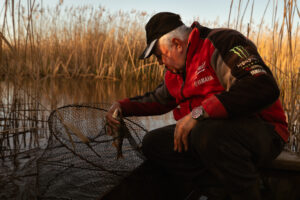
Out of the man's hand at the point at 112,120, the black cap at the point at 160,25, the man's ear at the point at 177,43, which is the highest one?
the black cap at the point at 160,25

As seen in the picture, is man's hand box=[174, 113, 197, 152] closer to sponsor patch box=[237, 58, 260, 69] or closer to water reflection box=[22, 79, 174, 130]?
sponsor patch box=[237, 58, 260, 69]

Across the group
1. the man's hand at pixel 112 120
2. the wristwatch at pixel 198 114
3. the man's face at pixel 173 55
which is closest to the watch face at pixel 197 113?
the wristwatch at pixel 198 114

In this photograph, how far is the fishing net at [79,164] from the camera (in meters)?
1.66

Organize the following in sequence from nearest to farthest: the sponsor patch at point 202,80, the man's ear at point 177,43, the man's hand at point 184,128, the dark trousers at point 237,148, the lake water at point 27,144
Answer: the dark trousers at point 237,148
the man's hand at point 184,128
the sponsor patch at point 202,80
the man's ear at point 177,43
the lake water at point 27,144

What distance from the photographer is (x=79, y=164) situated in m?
1.96

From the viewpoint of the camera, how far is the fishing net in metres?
1.66

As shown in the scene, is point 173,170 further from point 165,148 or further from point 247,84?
point 247,84

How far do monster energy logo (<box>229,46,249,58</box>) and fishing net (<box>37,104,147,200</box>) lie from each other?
2.56 feet

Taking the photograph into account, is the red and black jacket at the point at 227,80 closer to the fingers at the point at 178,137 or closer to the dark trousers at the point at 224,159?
the dark trousers at the point at 224,159

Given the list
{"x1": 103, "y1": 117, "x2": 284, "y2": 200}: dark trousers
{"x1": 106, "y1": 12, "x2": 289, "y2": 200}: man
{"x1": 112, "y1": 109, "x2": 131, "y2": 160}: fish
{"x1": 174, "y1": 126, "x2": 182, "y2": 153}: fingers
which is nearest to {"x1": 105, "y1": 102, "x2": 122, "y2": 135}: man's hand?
{"x1": 112, "y1": 109, "x2": 131, "y2": 160}: fish

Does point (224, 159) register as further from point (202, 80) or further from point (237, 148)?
point (202, 80)

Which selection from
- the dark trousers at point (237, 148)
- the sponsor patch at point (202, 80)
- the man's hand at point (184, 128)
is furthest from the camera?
the sponsor patch at point (202, 80)

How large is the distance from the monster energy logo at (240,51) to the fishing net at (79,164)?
0.78 m

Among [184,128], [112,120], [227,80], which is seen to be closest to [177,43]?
[227,80]
